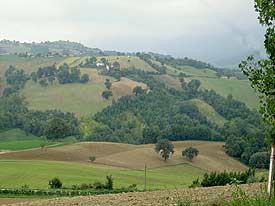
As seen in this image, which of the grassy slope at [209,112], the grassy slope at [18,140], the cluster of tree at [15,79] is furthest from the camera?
the cluster of tree at [15,79]

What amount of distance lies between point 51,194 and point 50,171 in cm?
2728

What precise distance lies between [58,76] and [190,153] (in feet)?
310

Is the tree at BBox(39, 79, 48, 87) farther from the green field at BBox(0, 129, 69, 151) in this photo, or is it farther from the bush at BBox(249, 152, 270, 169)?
the bush at BBox(249, 152, 270, 169)

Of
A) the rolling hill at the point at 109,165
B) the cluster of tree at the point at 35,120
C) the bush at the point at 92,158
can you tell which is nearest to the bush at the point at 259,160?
the rolling hill at the point at 109,165

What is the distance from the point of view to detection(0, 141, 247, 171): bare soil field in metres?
88.6

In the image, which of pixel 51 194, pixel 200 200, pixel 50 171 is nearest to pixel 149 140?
pixel 50 171

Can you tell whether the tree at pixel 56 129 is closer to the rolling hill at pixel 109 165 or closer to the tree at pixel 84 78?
the rolling hill at pixel 109 165

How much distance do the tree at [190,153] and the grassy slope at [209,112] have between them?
4818cm

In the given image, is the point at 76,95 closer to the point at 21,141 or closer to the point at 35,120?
the point at 35,120

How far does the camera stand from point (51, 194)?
45.5 meters

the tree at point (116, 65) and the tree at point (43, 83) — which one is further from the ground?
the tree at point (116, 65)

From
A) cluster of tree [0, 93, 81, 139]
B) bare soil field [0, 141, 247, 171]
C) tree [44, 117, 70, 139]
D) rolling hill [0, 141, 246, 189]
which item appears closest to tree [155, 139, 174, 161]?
bare soil field [0, 141, 247, 171]

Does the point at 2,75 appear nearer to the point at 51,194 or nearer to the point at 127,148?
the point at 127,148

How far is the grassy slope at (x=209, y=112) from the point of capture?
481ft
